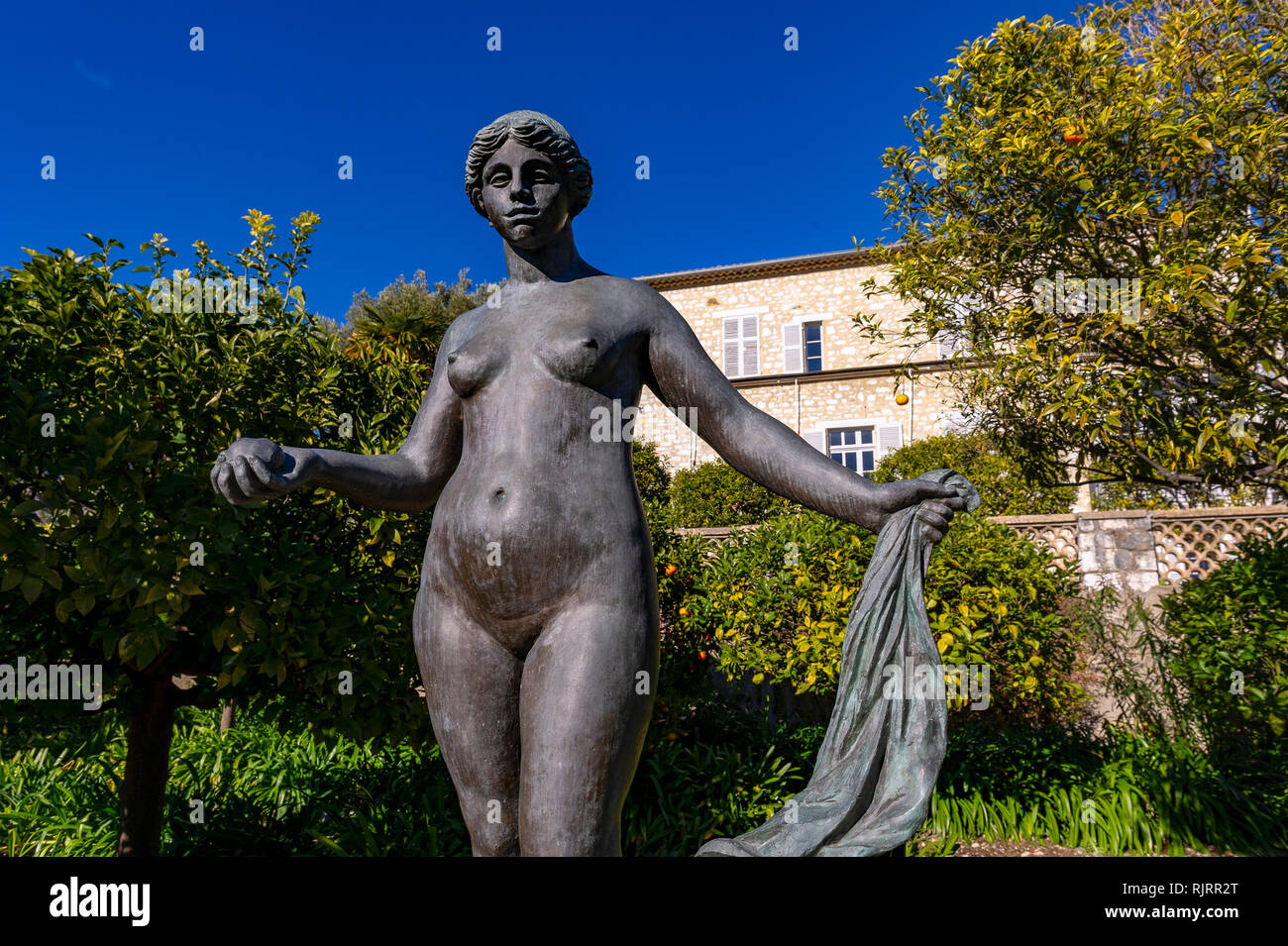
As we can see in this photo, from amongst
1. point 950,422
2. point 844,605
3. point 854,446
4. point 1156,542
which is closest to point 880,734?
point 844,605

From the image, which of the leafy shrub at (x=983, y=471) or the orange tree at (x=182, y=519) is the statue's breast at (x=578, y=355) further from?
the leafy shrub at (x=983, y=471)

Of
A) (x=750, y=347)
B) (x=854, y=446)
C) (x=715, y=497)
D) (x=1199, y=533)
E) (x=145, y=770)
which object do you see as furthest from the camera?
(x=750, y=347)

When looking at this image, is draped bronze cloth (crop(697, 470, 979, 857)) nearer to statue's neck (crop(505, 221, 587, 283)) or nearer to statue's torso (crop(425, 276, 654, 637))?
statue's torso (crop(425, 276, 654, 637))

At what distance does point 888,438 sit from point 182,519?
18171mm

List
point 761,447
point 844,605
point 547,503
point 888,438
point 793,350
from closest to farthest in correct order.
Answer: point 547,503 < point 761,447 < point 844,605 < point 888,438 < point 793,350

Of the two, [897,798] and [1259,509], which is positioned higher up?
[1259,509]

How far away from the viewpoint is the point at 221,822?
465cm

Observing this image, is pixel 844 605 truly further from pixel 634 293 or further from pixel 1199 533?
pixel 1199 533

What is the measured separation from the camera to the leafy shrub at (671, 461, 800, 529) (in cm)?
1567

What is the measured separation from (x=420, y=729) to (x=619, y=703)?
2.53 meters

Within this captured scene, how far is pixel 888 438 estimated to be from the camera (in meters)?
19.3

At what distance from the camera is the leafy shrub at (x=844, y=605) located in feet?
19.1
